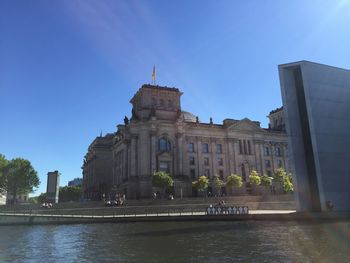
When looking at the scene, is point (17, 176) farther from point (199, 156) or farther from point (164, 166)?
point (199, 156)

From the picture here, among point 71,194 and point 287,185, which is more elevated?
point 71,194

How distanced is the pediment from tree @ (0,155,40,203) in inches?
2327

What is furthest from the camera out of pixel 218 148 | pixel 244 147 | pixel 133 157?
pixel 244 147

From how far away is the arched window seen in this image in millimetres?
87787

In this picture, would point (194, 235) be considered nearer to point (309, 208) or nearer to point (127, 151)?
point (309, 208)

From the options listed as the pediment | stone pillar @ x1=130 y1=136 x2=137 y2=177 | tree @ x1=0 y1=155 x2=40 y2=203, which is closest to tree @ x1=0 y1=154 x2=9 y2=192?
Answer: tree @ x1=0 y1=155 x2=40 y2=203

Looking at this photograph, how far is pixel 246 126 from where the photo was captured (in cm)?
9800

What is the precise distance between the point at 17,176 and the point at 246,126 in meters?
65.5

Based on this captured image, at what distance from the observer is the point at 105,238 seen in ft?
90.8

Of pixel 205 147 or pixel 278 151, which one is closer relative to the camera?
pixel 205 147

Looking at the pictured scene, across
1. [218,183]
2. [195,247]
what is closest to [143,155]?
[218,183]

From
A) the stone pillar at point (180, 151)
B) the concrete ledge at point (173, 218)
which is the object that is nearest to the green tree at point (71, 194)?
the stone pillar at point (180, 151)

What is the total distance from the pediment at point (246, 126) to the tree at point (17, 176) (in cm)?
5910

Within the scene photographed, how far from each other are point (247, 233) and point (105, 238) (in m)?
11.0
